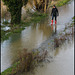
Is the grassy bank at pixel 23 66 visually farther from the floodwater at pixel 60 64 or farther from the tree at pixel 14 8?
the tree at pixel 14 8

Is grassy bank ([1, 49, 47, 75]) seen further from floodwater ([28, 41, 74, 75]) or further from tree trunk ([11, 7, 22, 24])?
tree trunk ([11, 7, 22, 24])

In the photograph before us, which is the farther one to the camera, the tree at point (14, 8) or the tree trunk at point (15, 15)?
the tree trunk at point (15, 15)

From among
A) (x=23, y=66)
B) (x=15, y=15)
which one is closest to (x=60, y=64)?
(x=23, y=66)

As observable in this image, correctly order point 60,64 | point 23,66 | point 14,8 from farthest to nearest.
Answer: point 14,8 → point 60,64 → point 23,66

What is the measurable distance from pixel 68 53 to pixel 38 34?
3.76 meters

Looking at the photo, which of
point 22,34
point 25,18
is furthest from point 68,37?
point 25,18

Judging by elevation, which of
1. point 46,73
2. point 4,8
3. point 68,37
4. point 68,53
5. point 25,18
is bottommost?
point 46,73

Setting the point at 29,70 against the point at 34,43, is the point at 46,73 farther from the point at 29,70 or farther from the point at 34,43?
the point at 34,43

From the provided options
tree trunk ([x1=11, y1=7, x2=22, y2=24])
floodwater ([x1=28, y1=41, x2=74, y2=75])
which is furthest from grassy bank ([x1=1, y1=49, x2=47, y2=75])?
tree trunk ([x1=11, y1=7, x2=22, y2=24])

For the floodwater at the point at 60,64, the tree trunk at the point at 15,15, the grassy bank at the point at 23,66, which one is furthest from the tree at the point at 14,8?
the grassy bank at the point at 23,66

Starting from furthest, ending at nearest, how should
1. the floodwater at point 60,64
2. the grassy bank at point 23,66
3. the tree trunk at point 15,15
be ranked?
the tree trunk at point 15,15 < the floodwater at point 60,64 < the grassy bank at point 23,66

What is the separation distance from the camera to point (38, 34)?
10875mm

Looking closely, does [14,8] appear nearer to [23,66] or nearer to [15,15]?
[15,15]

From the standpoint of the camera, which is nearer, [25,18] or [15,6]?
[15,6]
